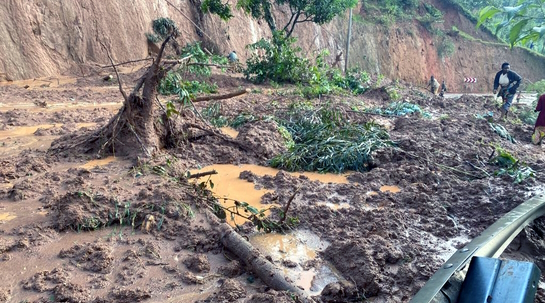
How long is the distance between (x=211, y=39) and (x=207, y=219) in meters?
13.4

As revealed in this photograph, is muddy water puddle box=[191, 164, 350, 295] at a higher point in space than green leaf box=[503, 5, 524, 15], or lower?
lower

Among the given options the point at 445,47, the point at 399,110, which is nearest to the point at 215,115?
the point at 399,110

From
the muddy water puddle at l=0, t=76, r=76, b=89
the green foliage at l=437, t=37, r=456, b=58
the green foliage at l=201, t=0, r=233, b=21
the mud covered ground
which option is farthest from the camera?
the green foliage at l=437, t=37, r=456, b=58

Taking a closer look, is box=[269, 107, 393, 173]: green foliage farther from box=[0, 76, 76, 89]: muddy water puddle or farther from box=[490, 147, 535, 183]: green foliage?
box=[0, 76, 76, 89]: muddy water puddle

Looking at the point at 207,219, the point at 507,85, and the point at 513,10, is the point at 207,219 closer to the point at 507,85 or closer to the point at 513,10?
the point at 513,10

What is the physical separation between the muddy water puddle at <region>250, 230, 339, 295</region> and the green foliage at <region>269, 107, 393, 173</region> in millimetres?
2270

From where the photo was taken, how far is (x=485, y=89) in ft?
105

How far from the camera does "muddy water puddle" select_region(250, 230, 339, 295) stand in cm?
339

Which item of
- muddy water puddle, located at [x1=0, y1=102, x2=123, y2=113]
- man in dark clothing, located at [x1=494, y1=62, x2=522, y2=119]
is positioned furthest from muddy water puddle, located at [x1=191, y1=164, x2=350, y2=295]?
man in dark clothing, located at [x1=494, y1=62, x2=522, y2=119]

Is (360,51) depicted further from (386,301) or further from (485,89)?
(386,301)

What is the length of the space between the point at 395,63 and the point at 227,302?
2759 centimetres

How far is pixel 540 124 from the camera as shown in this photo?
870cm

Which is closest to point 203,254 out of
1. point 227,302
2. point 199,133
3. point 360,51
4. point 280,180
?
point 227,302

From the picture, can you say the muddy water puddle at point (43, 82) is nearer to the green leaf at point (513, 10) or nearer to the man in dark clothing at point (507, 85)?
the green leaf at point (513, 10)
